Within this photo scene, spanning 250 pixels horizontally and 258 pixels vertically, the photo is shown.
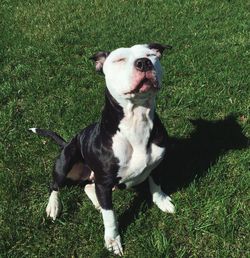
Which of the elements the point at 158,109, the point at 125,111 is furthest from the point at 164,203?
the point at 158,109

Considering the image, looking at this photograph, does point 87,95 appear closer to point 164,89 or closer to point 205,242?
point 164,89

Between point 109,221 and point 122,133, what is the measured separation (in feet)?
2.46

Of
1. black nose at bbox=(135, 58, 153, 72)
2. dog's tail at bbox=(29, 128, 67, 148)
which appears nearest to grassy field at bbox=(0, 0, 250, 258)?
dog's tail at bbox=(29, 128, 67, 148)

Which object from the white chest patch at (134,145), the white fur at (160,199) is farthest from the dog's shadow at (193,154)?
the white chest patch at (134,145)

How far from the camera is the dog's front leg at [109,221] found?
379 centimetres

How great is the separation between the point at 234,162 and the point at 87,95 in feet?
7.21

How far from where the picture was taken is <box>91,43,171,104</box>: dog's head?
10.5ft

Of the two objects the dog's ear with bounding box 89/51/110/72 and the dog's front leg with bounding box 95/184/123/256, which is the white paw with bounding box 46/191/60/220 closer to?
the dog's front leg with bounding box 95/184/123/256

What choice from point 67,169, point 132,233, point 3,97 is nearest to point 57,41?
point 3,97

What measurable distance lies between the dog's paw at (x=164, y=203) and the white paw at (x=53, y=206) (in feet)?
2.88

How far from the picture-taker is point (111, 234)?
3.88m

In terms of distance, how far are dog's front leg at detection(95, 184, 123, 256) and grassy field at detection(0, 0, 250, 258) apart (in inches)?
3.7

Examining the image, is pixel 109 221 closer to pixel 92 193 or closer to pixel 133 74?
pixel 92 193

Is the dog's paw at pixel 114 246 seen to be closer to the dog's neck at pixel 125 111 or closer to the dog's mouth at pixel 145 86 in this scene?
the dog's neck at pixel 125 111
